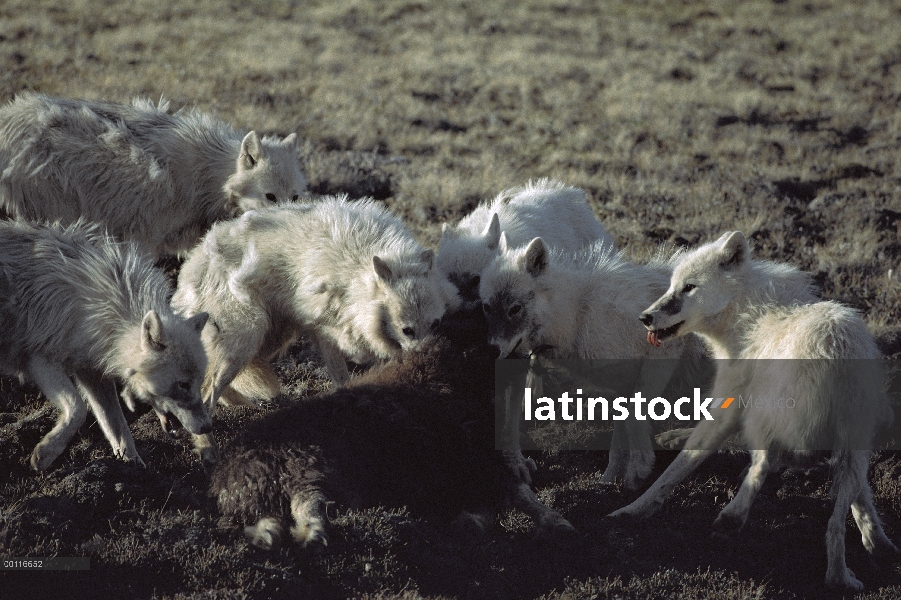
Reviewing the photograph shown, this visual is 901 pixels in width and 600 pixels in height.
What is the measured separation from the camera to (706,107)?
1858 centimetres

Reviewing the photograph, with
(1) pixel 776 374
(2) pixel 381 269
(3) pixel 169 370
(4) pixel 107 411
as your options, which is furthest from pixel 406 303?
(1) pixel 776 374

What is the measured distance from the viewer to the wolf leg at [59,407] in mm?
6254

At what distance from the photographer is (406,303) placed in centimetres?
682

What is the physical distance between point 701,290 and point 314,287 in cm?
312

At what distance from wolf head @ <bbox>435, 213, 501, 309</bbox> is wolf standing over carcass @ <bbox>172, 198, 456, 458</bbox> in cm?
35

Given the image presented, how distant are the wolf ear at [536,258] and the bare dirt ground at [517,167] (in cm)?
171

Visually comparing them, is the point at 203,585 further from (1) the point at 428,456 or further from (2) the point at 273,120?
(2) the point at 273,120

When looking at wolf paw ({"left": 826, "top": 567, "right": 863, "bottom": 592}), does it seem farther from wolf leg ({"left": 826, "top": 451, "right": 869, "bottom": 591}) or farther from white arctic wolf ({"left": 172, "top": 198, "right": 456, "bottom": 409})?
white arctic wolf ({"left": 172, "top": 198, "right": 456, "bottom": 409})

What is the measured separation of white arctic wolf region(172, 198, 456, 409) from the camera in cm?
694

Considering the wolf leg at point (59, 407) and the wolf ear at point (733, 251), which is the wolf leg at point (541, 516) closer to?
the wolf ear at point (733, 251)

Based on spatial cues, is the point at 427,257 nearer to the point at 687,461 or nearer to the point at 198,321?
the point at 198,321

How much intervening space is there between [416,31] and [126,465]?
20128 mm

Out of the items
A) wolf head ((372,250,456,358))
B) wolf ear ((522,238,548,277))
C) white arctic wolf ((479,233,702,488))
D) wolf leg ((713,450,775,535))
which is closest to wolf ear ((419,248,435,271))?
wolf head ((372,250,456,358))

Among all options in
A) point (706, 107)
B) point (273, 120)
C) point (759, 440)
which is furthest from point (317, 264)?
point (706, 107)
